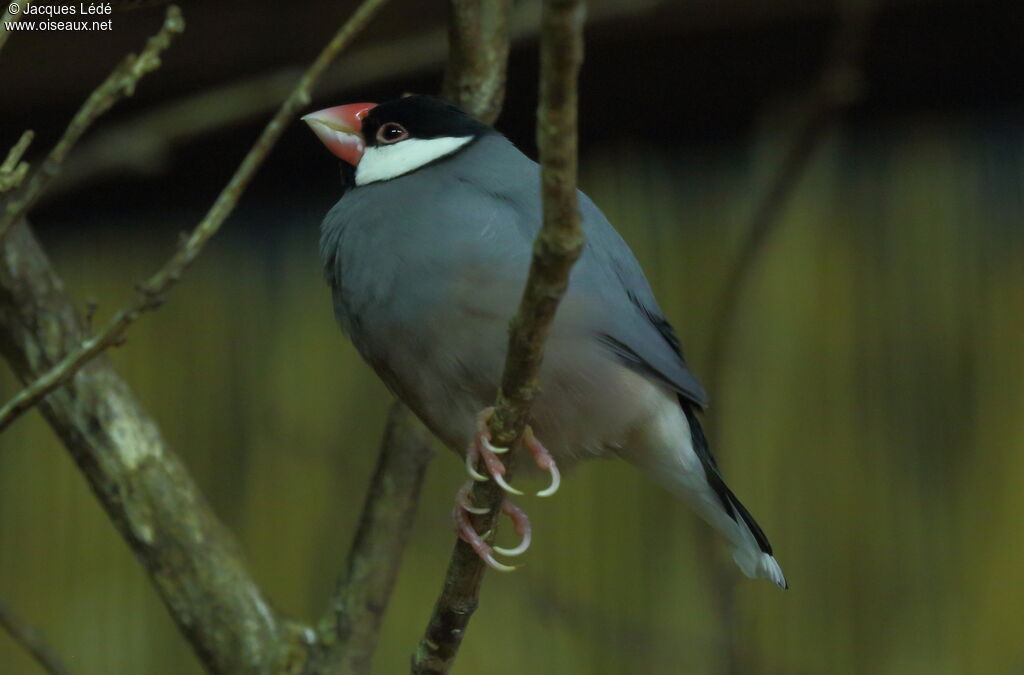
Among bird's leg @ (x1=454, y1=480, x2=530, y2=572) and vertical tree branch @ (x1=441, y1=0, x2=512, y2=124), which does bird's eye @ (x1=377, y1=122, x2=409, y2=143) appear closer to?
vertical tree branch @ (x1=441, y1=0, x2=512, y2=124)

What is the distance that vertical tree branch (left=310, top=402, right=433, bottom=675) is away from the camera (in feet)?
5.47

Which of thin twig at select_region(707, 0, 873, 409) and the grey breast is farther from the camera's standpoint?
thin twig at select_region(707, 0, 873, 409)

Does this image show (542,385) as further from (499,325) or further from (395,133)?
(395,133)

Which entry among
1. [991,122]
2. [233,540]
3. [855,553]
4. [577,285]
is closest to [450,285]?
[577,285]

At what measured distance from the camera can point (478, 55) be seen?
1757 mm

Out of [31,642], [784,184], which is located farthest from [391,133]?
[31,642]

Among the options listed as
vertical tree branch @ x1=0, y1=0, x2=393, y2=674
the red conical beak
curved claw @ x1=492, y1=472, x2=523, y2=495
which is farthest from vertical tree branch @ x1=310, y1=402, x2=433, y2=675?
curved claw @ x1=492, y1=472, x2=523, y2=495

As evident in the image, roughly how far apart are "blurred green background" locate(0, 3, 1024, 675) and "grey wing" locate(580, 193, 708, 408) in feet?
1.37

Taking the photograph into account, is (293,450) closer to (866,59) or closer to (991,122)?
(866,59)

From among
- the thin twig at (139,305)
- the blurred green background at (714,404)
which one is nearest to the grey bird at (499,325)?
the thin twig at (139,305)

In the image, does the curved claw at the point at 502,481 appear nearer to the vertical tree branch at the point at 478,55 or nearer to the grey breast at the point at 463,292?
the grey breast at the point at 463,292

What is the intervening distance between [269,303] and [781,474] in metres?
1.02

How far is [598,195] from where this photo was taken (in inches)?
87.4

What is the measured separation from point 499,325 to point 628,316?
0.63 feet
